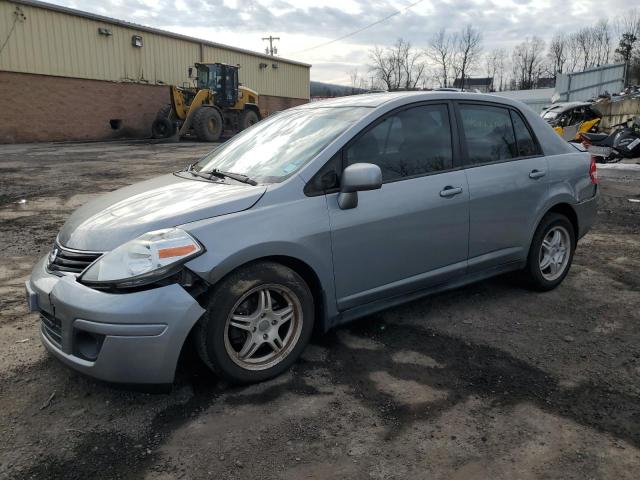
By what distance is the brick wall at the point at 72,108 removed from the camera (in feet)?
71.3

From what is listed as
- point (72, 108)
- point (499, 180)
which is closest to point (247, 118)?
point (72, 108)

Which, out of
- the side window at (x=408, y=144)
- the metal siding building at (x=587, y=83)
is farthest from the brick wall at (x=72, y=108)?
the side window at (x=408, y=144)

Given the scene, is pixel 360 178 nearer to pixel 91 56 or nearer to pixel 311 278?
pixel 311 278

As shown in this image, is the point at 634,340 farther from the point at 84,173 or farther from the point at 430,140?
the point at 84,173

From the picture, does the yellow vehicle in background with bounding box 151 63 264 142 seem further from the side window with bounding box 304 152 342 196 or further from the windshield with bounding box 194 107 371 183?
the side window with bounding box 304 152 342 196

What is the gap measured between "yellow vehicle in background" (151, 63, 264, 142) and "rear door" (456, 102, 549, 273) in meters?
18.5

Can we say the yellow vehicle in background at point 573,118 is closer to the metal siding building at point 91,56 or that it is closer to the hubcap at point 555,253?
the hubcap at point 555,253

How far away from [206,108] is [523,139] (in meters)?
18.9

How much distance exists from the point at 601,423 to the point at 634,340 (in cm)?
124

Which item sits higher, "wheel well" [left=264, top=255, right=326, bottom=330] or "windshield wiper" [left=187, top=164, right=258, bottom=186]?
"windshield wiper" [left=187, top=164, right=258, bottom=186]

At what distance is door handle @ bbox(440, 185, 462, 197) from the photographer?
367 centimetres

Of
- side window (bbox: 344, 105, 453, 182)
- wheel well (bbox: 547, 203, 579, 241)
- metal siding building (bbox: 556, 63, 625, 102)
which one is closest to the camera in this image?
side window (bbox: 344, 105, 453, 182)

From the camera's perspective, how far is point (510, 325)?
3898 mm

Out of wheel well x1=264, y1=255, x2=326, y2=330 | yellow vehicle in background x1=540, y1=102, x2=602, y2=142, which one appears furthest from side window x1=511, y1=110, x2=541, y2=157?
yellow vehicle in background x1=540, y1=102, x2=602, y2=142
